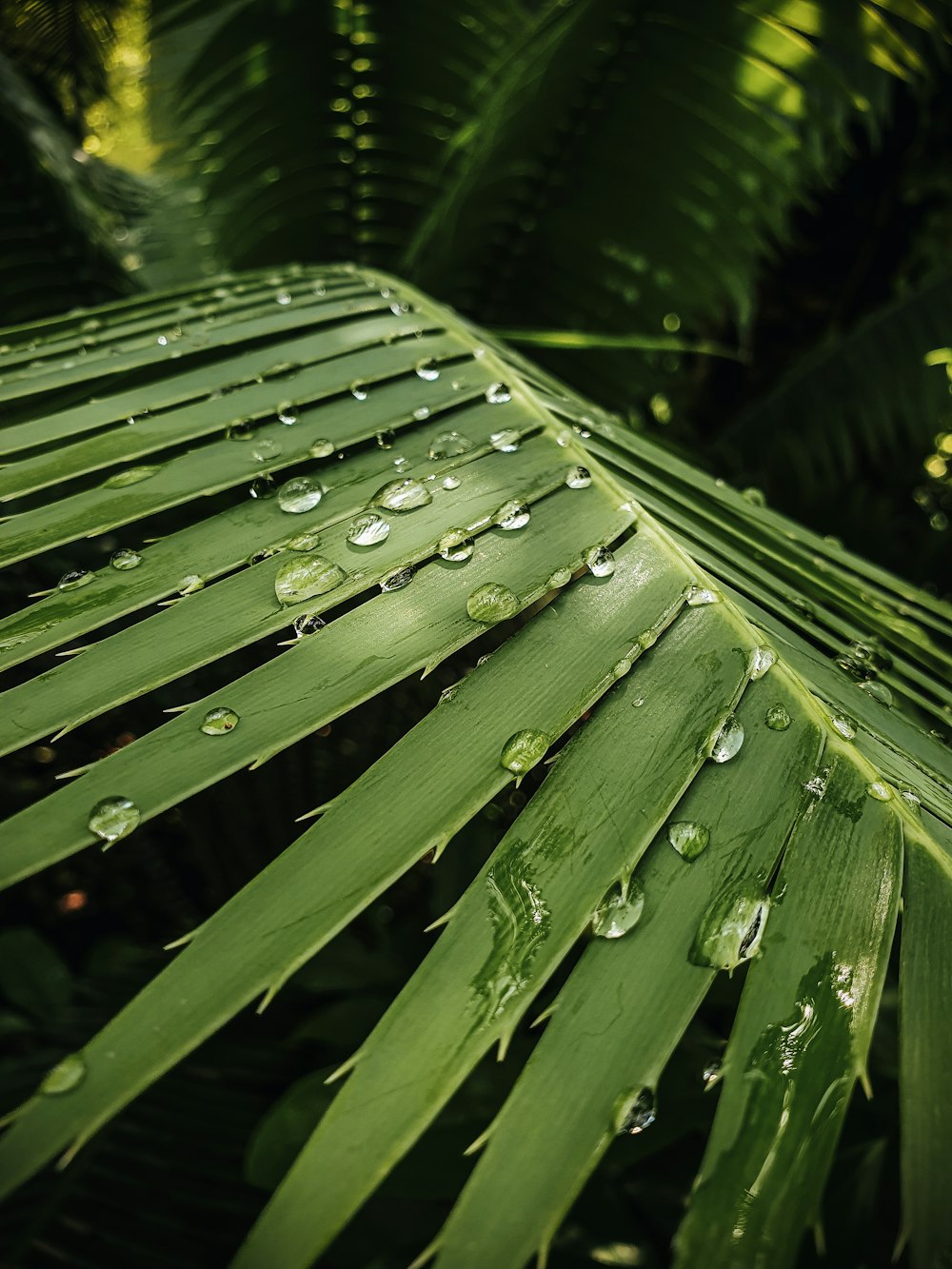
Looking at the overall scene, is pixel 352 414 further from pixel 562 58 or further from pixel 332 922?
pixel 562 58

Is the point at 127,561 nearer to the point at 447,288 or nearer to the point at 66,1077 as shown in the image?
the point at 66,1077

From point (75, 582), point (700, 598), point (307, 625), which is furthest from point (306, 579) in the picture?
point (700, 598)

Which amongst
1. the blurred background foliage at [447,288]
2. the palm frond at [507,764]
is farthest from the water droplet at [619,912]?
the blurred background foliage at [447,288]

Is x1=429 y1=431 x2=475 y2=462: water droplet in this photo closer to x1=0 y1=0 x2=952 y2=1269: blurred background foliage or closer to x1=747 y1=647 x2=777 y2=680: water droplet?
x1=747 y1=647 x2=777 y2=680: water droplet

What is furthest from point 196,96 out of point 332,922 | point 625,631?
point 332,922

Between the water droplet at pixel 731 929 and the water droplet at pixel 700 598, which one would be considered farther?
the water droplet at pixel 700 598

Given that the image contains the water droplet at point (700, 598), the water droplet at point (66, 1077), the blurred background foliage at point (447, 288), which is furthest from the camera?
the blurred background foliage at point (447, 288)

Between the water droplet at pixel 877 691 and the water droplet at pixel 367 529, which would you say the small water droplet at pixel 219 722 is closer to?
the water droplet at pixel 367 529
